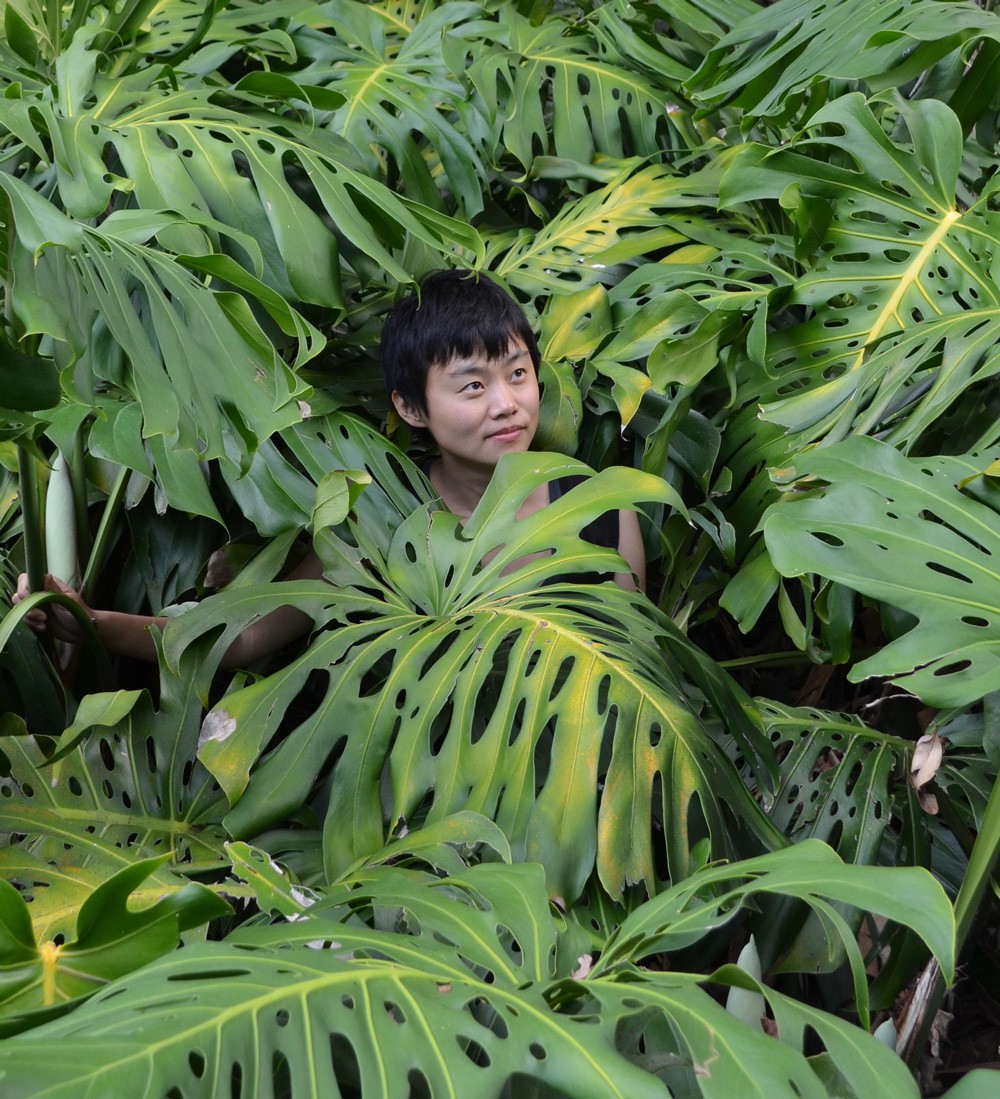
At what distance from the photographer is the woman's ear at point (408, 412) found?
5.43ft

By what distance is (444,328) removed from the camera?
5.17 feet

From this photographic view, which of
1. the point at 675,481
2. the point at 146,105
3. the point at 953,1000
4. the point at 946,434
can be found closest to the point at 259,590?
the point at 675,481

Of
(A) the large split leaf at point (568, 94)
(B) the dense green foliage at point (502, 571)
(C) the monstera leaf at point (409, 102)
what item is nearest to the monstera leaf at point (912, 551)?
(B) the dense green foliage at point (502, 571)

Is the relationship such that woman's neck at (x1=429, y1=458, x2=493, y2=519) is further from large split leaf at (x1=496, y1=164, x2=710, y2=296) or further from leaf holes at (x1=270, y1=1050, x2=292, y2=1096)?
leaf holes at (x1=270, y1=1050, x2=292, y2=1096)

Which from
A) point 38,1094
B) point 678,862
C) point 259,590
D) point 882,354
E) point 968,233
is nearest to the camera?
point 38,1094

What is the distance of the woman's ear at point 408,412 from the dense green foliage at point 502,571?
0.10 metres

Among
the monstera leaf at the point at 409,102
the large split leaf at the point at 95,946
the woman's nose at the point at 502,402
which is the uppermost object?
the monstera leaf at the point at 409,102

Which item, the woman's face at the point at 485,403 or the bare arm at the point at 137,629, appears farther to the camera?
the woman's face at the point at 485,403

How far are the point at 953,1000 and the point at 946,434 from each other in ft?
2.24

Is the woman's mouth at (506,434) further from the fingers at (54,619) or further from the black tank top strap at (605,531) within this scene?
the fingers at (54,619)

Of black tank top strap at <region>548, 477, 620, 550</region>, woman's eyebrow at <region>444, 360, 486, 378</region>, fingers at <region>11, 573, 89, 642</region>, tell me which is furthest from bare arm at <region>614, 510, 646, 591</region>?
fingers at <region>11, 573, 89, 642</region>

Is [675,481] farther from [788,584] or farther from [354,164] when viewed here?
[354,164]

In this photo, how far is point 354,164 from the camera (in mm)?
1647

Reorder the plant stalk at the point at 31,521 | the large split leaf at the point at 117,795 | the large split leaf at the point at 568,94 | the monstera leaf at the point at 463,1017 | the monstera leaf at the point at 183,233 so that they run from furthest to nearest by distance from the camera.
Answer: the large split leaf at the point at 568,94 < the plant stalk at the point at 31,521 < the large split leaf at the point at 117,795 < the monstera leaf at the point at 183,233 < the monstera leaf at the point at 463,1017
